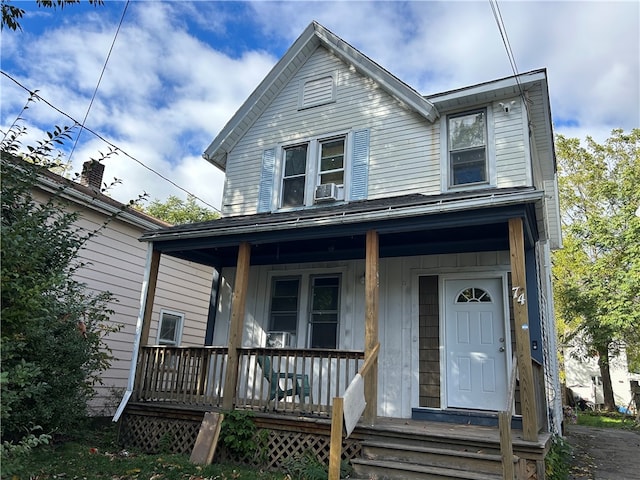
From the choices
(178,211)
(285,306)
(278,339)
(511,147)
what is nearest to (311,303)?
(285,306)

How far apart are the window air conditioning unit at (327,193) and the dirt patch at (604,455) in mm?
5635

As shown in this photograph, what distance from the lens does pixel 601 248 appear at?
18625 mm

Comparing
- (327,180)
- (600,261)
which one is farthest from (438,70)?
(600,261)

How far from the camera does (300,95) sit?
9930mm

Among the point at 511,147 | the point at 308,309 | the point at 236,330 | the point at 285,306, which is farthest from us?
the point at 285,306

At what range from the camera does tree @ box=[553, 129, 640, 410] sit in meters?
16.4

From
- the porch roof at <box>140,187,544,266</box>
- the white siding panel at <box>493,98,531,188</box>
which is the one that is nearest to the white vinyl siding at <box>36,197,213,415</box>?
Result: the porch roof at <box>140,187,544,266</box>

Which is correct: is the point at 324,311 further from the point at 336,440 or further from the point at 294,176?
the point at 336,440

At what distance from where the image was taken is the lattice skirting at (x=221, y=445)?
589cm

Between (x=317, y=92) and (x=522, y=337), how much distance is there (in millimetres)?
6667

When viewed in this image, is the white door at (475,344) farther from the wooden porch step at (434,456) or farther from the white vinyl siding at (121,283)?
the white vinyl siding at (121,283)

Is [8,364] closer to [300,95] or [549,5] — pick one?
[300,95]

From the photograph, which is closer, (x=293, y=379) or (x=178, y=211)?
(x=293, y=379)

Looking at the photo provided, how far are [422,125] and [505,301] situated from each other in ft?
11.6
